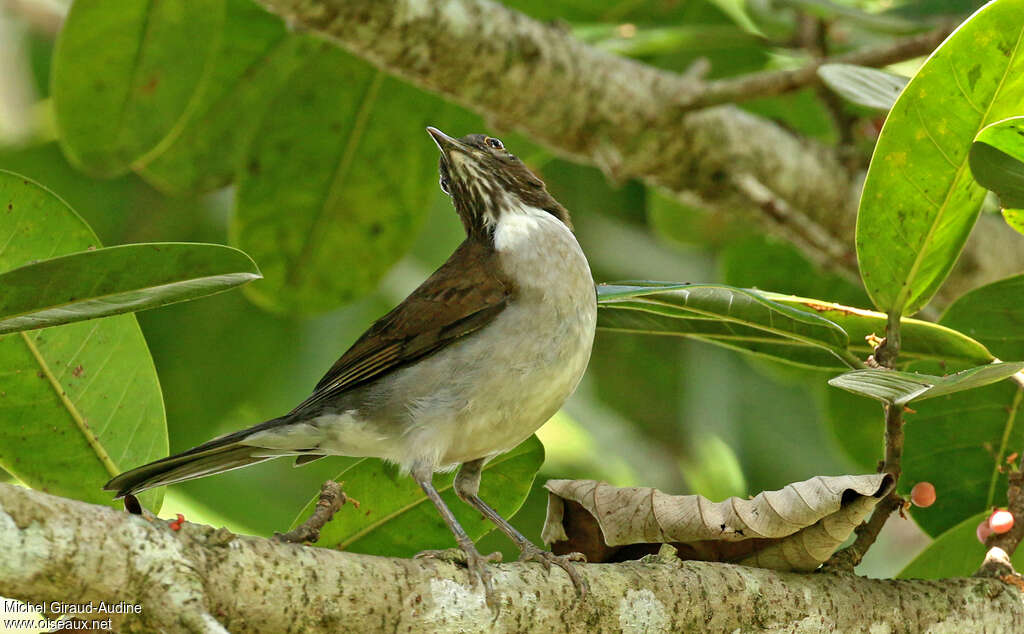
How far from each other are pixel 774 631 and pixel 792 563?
6.8 inches

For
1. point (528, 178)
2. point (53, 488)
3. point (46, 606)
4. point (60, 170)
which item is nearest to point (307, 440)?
point (53, 488)

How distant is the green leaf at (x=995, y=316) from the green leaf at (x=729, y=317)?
453mm

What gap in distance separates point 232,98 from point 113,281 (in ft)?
9.66

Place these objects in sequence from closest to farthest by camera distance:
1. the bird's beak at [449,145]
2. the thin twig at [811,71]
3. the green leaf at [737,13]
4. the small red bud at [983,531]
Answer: the small red bud at [983,531]
the bird's beak at [449,145]
the thin twig at [811,71]
the green leaf at [737,13]

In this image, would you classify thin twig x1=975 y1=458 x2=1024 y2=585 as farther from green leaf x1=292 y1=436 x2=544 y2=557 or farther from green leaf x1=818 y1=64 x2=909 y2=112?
green leaf x1=292 y1=436 x2=544 y2=557

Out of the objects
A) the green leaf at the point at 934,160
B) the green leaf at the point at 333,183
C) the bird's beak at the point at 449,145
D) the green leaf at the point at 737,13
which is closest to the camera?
the green leaf at the point at 934,160

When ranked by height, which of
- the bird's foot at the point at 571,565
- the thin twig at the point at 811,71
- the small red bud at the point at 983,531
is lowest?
the bird's foot at the point at 571,565

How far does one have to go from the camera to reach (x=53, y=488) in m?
2.55

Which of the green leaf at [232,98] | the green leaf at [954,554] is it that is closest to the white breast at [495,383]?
the green leaf at [954,554]

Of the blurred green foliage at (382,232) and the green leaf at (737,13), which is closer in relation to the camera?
the blurred green foliage at (382,232)

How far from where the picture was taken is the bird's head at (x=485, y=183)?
3840 millimetres

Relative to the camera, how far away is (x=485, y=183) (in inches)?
152

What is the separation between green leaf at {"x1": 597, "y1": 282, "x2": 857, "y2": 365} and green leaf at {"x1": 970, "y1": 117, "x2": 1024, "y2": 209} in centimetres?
47

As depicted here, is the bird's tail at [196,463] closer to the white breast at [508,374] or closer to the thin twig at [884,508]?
the white breast at [508,374]
